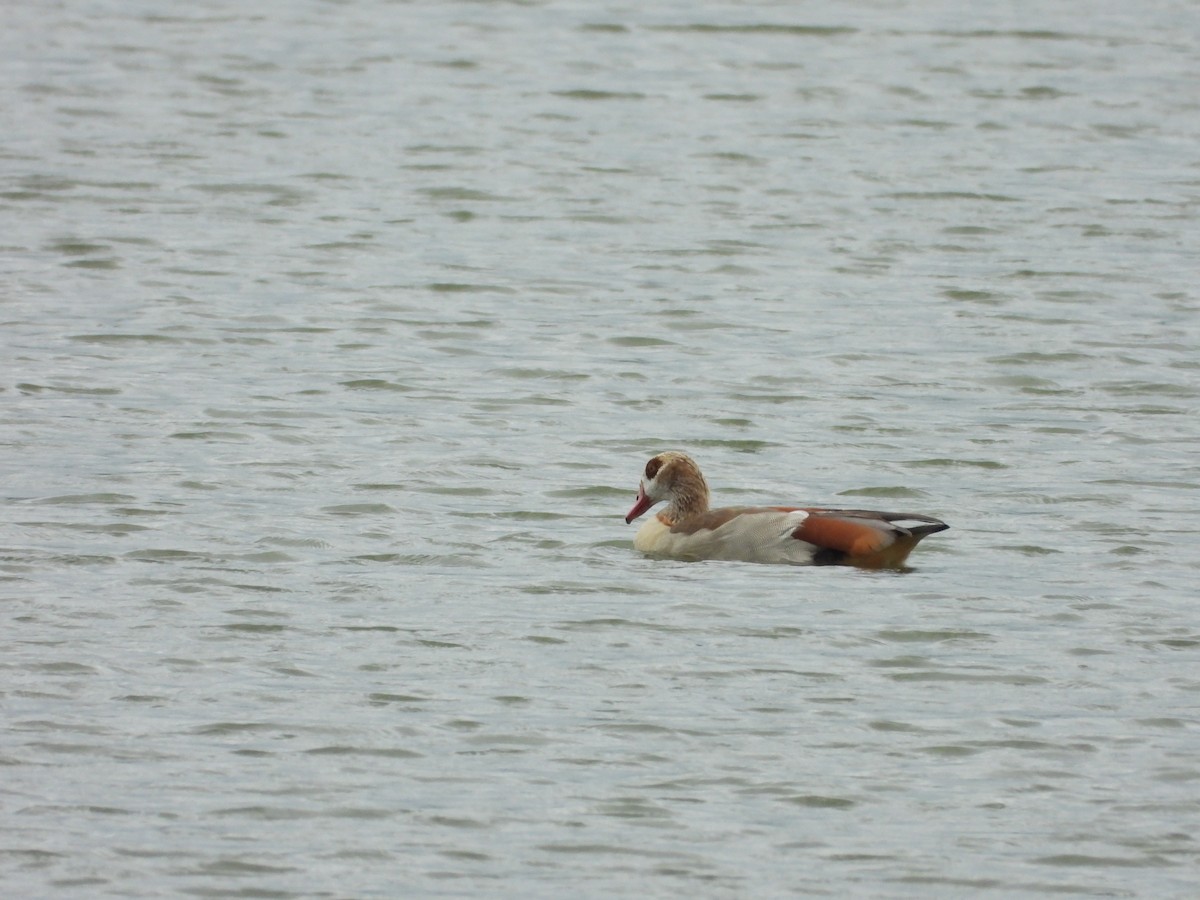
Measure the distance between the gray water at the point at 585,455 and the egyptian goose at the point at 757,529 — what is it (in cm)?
14

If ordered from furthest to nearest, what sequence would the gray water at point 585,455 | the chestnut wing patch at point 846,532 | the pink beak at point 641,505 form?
the pink beak at point 641,505
the chestnut wing patch at point 846,532
the gray water at point 585,455

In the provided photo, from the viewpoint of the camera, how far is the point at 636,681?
31.4ft

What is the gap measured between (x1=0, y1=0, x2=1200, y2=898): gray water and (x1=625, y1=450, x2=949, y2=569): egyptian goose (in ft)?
0.46

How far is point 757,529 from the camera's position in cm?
1148

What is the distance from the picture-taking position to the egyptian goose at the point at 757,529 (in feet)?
36.8

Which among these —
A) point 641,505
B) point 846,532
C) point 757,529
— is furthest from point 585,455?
point 846,532

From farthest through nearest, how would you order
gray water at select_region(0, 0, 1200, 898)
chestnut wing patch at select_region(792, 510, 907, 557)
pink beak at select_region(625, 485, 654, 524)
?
1. pink beak at select_region(625, 485, 654, 524)
2. chestnut wing patch at select_region(792, 510, 907, 557)
3. gray water at select_region(0, 0, 1200, 898)

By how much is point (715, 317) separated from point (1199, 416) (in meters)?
4.07

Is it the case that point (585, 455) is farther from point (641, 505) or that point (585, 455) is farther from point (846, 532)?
point (846, 532)

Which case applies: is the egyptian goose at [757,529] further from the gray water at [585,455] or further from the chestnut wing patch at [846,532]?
the gray water at [585,455]

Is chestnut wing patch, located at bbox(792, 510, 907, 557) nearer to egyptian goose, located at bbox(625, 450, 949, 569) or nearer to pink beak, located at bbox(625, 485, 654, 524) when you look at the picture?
egyptian goose, located at bbox(625, 450, 949, 569)

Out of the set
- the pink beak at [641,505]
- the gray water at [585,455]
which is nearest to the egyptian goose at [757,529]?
the pink beak at [641,505]

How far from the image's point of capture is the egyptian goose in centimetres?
1120

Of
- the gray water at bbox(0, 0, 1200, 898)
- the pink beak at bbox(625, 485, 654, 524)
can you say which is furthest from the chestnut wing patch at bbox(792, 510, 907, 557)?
the pink beak at bbox(625, 485, 654, 524)
